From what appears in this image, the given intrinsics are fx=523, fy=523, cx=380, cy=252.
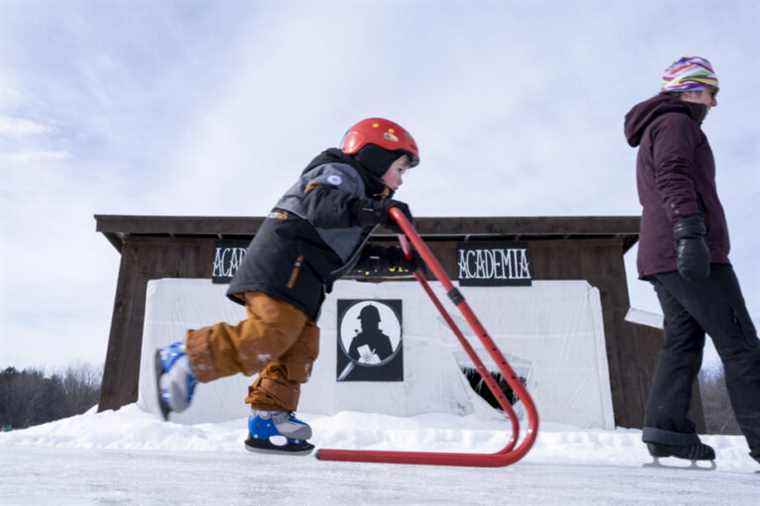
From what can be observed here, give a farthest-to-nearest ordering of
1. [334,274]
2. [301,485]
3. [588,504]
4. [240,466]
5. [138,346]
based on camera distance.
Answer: [138,346]
[334,274]
[240,466]
[301,485]
[588,504]

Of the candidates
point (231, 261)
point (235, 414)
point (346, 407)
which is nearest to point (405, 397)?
point (346, 407)

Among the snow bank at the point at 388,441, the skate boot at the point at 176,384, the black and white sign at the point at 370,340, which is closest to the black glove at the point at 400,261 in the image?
the skate boot at the point at 176,384

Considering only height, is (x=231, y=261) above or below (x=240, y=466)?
above

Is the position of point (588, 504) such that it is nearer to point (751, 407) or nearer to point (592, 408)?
point (751, 407)

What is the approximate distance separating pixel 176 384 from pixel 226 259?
22.9ft

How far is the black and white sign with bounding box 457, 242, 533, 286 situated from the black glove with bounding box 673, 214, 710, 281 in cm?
600

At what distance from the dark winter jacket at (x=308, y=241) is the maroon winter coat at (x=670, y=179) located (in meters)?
1.67

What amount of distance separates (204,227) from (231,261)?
764 millimetres

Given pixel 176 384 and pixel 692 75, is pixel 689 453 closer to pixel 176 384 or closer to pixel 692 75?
pixel 692 75

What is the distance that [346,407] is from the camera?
25.3 ft

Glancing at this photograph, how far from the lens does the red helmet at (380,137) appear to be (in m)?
2.74

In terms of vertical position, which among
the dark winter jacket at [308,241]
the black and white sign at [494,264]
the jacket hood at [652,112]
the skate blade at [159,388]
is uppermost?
the black and white sign at [494,264]

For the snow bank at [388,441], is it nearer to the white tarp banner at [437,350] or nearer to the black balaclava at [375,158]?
the white tarp banner at [437,350]

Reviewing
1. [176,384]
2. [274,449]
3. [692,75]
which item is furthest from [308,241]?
[692,75]
